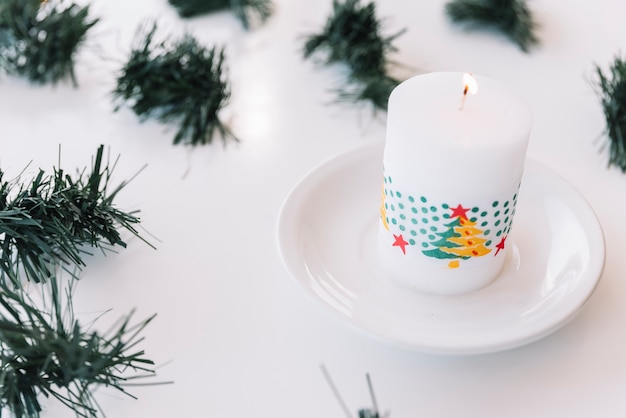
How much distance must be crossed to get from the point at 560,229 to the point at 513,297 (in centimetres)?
8

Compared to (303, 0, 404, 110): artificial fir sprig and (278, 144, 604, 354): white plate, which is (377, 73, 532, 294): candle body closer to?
(278, 144, 604, 354): white plate

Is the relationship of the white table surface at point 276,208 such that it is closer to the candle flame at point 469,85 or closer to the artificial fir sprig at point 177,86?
the artificial fir sprig at point 177,86

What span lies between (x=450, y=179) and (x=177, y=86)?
356 mm

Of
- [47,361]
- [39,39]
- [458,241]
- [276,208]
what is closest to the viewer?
[47,361]

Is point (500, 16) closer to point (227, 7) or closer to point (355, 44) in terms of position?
point (355, 44)

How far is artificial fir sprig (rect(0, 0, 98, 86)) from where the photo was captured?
784 millimetres

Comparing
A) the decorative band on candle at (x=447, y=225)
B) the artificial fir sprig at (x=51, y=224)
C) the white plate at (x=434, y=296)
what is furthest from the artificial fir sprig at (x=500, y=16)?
the artificial fir sprig at (x=51, y=224)

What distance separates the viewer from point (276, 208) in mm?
625

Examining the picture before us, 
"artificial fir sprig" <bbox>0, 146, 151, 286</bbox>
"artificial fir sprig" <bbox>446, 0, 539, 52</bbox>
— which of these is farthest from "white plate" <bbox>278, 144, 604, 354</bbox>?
"artificial fir sprig" <bbox>446, 0, 539, 52</bbox>

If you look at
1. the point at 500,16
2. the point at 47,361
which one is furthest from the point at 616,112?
the point at 47,361

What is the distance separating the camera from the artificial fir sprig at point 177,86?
0.72 m

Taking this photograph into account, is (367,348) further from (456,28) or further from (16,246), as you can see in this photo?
(456,28)

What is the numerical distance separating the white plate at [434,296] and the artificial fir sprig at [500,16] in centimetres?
29

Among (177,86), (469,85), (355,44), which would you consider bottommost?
(469,85)
